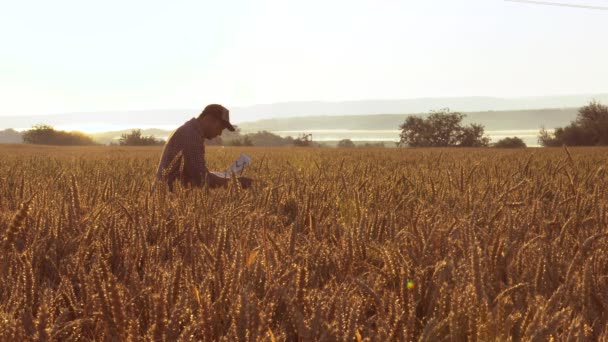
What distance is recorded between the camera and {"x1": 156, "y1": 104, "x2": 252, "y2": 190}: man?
659 centimetres

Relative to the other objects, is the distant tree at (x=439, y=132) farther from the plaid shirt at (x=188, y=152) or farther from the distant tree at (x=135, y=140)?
the plaid shirt at (x=188, y=152)

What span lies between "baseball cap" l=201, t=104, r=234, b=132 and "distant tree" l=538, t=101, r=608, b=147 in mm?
39096

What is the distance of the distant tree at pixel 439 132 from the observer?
6134 centimetres

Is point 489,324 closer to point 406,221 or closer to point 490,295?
point 490,295

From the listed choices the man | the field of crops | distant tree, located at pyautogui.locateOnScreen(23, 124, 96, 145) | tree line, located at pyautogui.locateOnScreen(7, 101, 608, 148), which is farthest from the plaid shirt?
distant tree, located at pyautogui.locateOnScreen(23, 124, 96, 145)

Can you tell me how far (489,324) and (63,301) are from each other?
1.19 m

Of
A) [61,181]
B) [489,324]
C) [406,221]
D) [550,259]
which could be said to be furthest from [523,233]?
[61,181]

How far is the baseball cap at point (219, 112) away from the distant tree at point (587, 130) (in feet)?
128

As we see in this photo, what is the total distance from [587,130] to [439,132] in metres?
19.7

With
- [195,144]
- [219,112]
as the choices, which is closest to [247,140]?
[219,112]

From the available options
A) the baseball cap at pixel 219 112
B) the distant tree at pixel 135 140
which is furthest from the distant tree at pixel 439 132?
the baseball cap at pixel 219 112

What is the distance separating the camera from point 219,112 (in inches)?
279

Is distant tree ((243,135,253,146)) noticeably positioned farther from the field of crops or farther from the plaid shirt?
the field of crops

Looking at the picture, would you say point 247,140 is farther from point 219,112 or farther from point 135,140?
point 219,112
